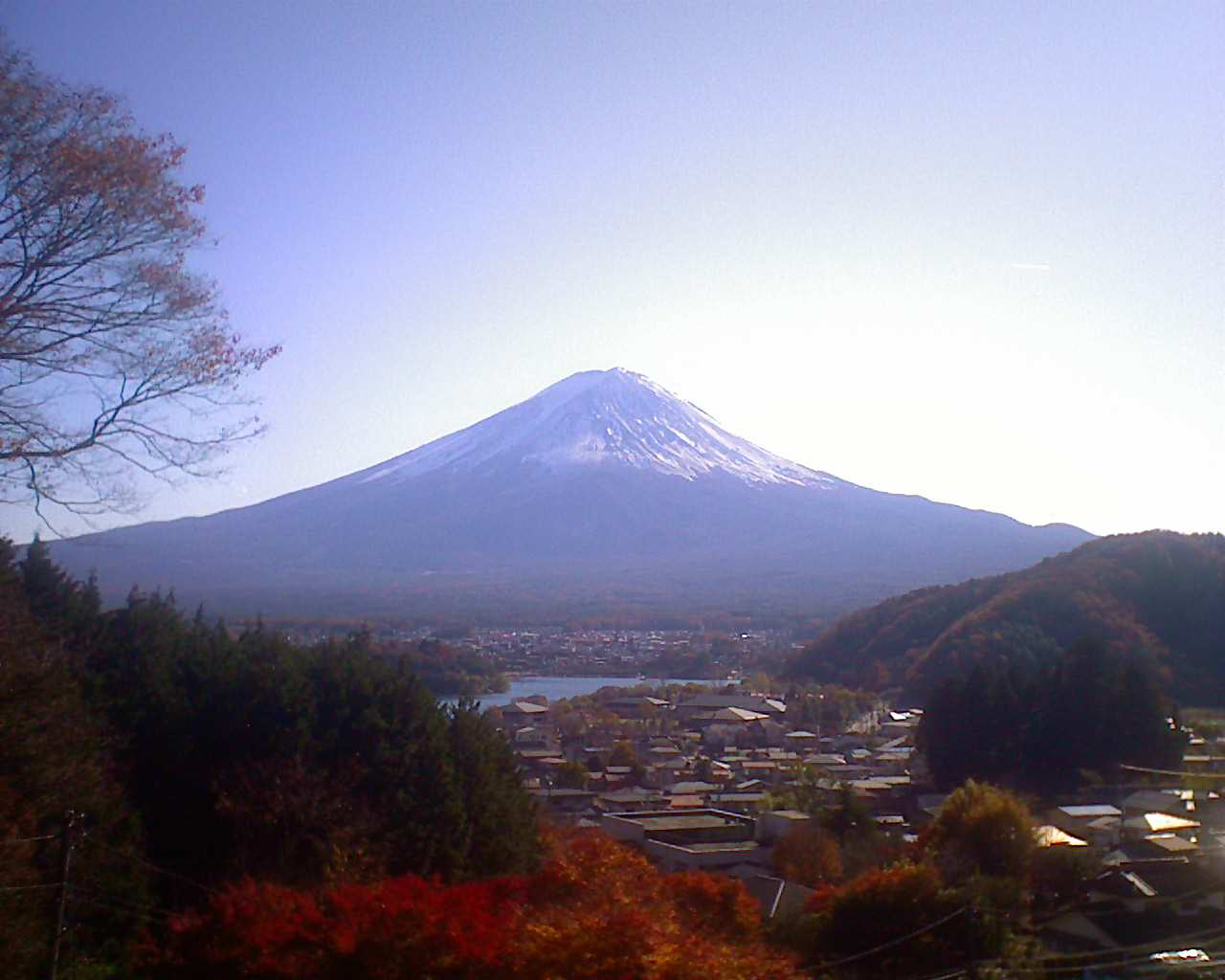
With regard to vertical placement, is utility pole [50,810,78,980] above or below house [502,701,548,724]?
above

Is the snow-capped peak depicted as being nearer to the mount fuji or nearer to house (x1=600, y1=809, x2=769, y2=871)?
the mount fuji

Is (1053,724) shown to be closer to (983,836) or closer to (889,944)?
(983,836)

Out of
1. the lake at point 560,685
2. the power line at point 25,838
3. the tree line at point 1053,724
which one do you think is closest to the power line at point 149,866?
the power line at point 25,838

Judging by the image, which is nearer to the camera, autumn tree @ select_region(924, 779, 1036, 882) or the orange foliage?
the orange foliage

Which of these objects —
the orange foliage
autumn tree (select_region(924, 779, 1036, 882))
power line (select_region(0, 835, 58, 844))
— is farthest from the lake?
power line (select_region(0, 835, 58, 844))

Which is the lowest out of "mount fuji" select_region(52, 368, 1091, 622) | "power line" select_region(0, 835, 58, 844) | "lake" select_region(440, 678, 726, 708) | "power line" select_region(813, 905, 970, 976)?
"power line" select_region(813, 905, 970, 976)

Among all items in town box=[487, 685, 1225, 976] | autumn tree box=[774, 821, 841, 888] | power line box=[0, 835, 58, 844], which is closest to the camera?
power line box=[0, 835, 58, 844]

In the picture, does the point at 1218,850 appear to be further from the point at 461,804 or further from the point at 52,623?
the point at 52,623

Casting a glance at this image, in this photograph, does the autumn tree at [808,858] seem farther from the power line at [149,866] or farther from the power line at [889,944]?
the power line at [149,866]
